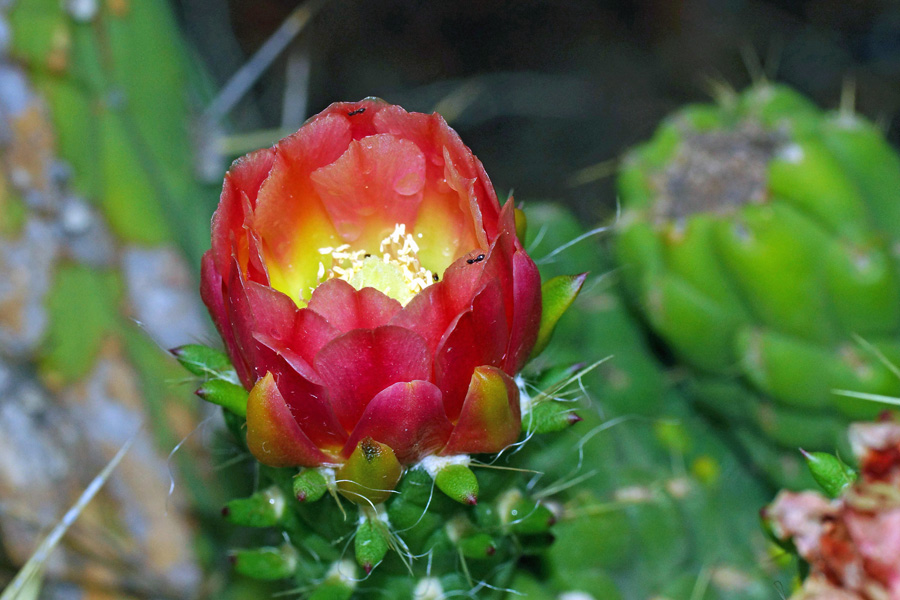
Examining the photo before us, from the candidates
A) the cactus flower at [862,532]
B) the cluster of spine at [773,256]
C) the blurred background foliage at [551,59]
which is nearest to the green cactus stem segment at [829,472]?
the cactus flower at [862,532]

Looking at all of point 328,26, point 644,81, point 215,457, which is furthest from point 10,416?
point 644,81

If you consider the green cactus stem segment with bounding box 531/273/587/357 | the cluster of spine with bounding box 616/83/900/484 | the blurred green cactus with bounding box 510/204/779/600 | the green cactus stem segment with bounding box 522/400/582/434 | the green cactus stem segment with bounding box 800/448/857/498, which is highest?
the green cactus stem segment with bounding box 531/273/587/357

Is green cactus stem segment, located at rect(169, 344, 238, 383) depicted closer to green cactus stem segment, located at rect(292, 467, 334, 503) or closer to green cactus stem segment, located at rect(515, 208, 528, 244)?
green cactus stem segment, located at rect(292, 467, 334, 503)

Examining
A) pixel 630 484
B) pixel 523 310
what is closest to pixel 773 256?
pixel 630 484

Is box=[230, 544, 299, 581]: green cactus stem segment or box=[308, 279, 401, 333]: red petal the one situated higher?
box=[308, 279, 401, 333]: red petal

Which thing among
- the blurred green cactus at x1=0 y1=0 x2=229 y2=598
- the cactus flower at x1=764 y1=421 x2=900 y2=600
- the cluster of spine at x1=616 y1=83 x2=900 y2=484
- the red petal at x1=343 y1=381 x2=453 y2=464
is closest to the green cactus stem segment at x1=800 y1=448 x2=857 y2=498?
the cactus flower at x1=764 y1=421 x2=900 y2=600

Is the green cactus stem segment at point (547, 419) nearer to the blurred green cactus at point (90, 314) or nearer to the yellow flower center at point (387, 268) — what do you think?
the yellow flower center at point (387, 268)

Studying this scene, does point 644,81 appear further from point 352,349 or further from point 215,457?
point 352,349
